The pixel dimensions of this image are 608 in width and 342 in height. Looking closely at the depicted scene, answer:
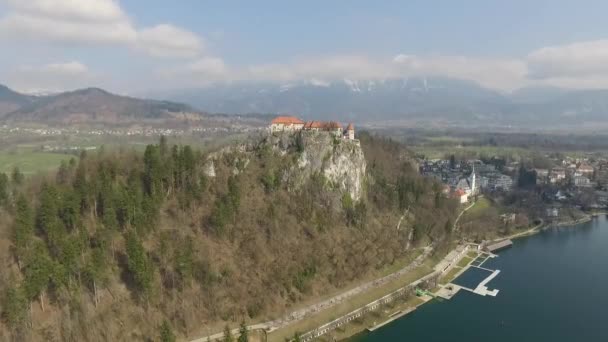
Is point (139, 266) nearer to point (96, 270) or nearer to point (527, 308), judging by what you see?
point (96, 270)

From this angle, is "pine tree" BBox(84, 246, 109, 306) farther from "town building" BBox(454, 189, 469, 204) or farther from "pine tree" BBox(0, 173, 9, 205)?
"town building" BBox(454, 189, 469, 204)

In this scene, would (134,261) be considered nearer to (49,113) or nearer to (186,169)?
(186,169)

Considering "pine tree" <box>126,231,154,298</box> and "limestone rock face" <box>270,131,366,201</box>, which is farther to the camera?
"limestone rock face" <box>270,131,366,201</box>

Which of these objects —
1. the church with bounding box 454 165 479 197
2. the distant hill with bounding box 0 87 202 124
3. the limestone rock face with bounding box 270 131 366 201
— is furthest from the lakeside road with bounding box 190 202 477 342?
the distant hill with bounding box 0 87 202 124

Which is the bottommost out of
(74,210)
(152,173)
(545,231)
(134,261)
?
(545,231)

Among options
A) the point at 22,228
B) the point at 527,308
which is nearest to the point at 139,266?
the point at 22,228

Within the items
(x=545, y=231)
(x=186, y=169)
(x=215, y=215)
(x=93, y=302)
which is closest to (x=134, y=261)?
(x=93, y=302)
